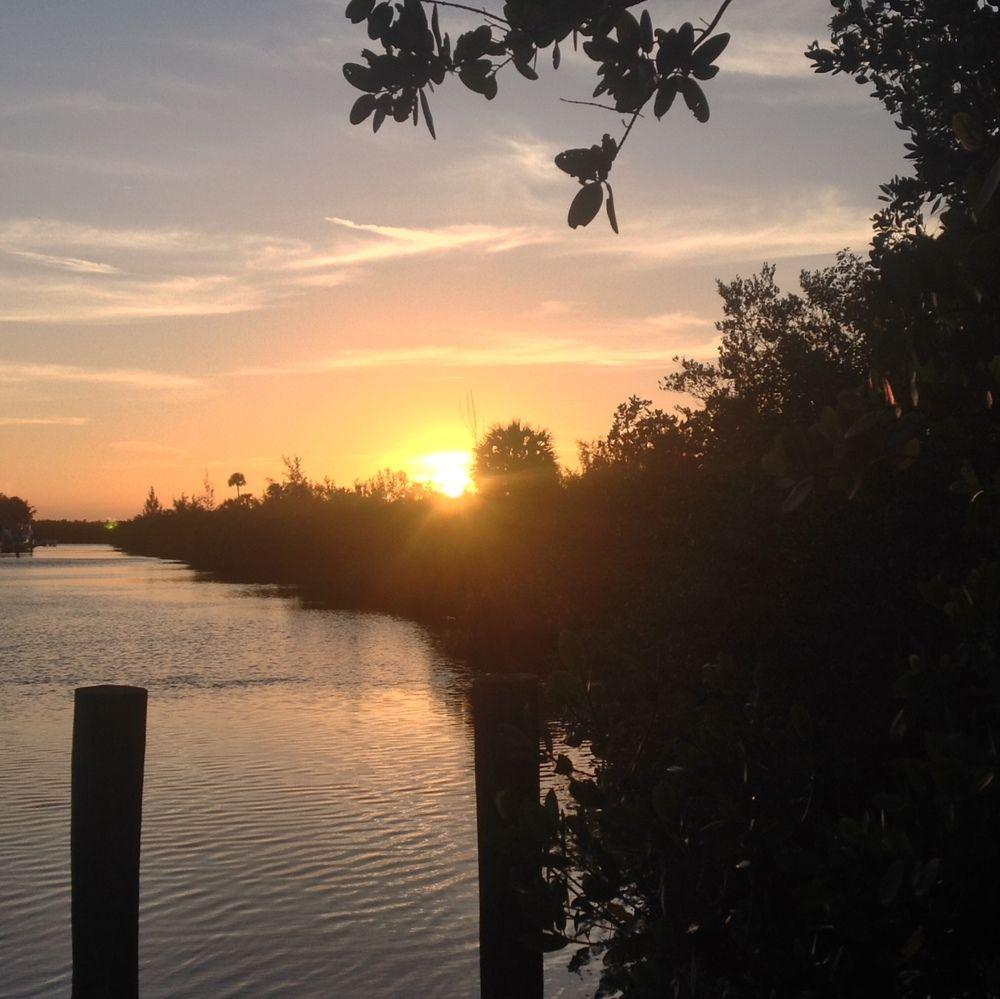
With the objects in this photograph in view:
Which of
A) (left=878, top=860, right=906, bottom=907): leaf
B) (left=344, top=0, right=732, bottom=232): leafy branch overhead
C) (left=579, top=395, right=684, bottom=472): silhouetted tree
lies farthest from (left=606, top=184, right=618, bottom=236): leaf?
(left=579, top=395, right=684, bottom=472): silhouetted tree

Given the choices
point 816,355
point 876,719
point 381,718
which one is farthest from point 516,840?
point 816,355

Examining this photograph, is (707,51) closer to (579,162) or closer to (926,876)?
(579,162)

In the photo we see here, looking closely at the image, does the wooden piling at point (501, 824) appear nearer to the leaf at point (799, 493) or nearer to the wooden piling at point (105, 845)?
the wooden piling at point (105, 845)

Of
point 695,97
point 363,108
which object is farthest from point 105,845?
point 695,97

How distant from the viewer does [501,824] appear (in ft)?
15.7

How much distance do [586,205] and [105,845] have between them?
10.2 feet

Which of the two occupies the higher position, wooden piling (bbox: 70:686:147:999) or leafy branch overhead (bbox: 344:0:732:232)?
leafy branch overhead (bbox: 344:0:732:232)

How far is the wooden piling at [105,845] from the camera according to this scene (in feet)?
16.1

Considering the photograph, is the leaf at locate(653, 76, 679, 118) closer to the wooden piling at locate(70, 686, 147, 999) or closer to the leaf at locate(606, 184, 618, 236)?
the leaf at locate(606, 184, 618, 236)

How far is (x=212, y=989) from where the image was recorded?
6773mm

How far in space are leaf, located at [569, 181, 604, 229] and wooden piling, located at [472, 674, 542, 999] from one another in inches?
76.1

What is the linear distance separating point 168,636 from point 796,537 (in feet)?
70.9

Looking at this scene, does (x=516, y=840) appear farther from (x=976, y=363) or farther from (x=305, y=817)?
(x=305, y=817)

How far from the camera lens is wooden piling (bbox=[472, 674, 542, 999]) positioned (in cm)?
469
